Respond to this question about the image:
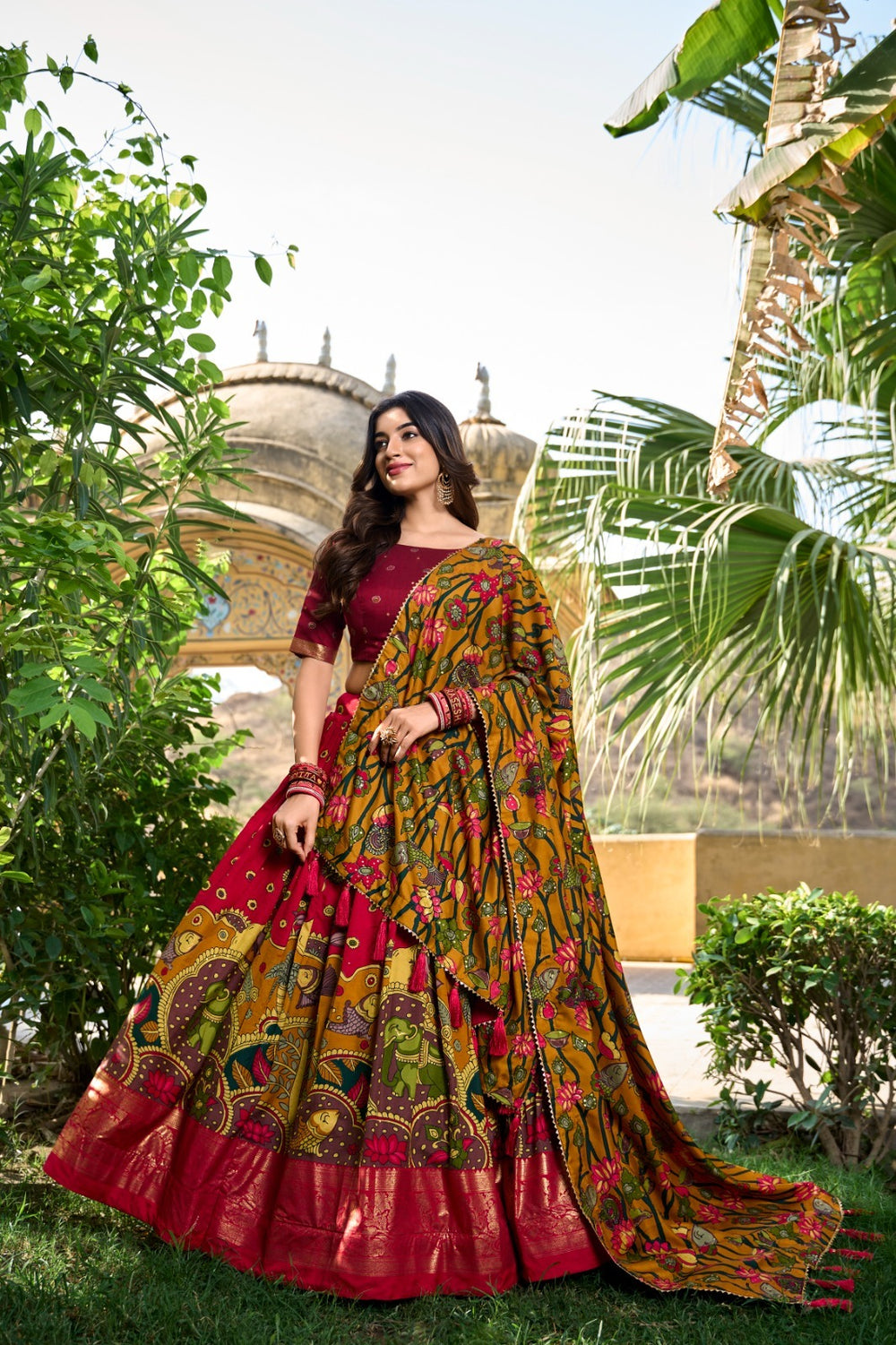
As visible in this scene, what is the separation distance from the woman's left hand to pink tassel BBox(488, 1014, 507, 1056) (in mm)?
493

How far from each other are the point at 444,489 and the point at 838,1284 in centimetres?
162

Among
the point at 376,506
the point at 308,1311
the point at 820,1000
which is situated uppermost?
the point at 376,506

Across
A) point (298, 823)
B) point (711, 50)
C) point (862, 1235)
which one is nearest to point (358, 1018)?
point (298, 823)

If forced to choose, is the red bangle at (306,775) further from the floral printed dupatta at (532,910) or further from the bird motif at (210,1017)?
the bird motif at (210,1017)

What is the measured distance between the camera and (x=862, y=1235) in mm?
2207

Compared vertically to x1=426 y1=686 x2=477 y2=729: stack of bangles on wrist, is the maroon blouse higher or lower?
higher

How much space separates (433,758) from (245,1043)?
593 millimetres

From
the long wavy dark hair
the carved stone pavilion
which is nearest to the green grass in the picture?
the long wavy dark hair

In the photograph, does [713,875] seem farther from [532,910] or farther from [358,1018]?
[358,1018]

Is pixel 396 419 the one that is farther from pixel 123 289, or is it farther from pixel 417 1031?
pixel 417 1031

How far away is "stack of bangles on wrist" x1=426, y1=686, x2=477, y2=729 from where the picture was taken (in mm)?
2203

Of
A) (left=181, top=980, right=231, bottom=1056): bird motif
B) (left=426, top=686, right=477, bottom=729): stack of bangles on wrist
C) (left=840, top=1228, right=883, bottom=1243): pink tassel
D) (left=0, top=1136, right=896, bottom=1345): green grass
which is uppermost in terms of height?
(left=426, top=686, right=477, bottom=729): stack of bangles on wrist

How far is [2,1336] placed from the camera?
5.35ft

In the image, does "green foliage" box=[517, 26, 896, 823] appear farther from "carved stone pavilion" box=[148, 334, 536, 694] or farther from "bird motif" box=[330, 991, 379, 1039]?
"carved stone pavilion" box=[148, 334, 536, 694]
